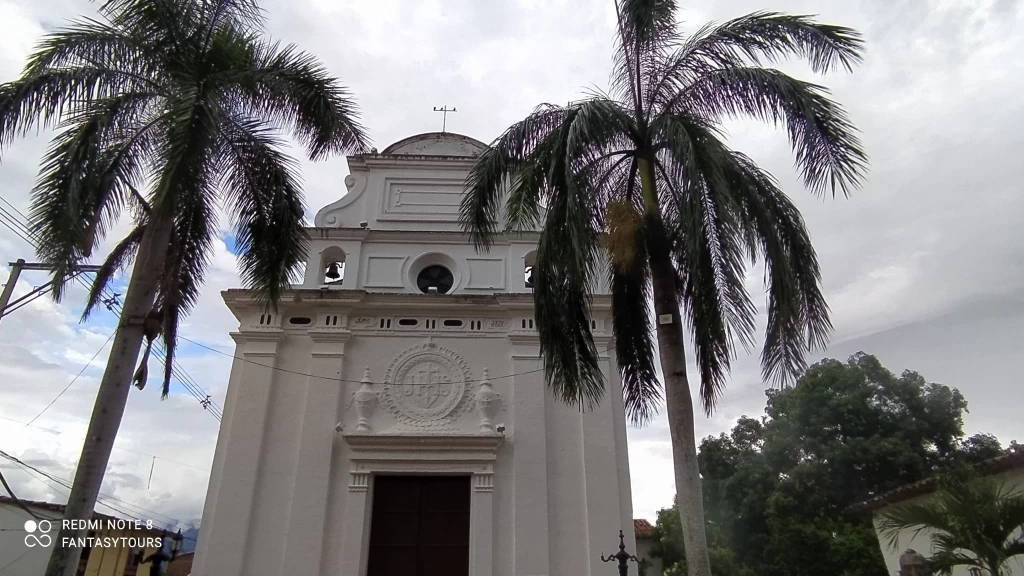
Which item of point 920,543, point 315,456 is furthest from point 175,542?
point 920,543

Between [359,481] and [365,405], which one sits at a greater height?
[365,405]

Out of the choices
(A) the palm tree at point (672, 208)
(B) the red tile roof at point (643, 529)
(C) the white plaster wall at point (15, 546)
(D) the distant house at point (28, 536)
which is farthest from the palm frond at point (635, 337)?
(B) the red tile roof at point (643, 529)

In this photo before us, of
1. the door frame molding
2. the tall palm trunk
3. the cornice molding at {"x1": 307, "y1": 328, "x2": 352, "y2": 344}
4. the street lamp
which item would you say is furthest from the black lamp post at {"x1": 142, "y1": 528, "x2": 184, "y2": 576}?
the tall palm trunk

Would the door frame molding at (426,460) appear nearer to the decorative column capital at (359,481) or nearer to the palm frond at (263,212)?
the decorative column capital at (359,481)

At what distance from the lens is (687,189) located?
7.50 meters

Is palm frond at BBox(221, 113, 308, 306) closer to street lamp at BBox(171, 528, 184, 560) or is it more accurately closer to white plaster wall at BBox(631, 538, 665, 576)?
street lamp at BBox(171, 528, 184, 560)

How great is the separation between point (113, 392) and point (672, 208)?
21.9ft

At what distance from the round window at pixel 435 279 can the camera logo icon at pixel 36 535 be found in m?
7.48

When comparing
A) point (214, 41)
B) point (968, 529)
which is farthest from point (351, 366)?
point (968, 529)

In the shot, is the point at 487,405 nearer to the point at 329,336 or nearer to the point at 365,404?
the point at 365,404

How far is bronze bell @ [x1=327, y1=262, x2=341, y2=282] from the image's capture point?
1421cm

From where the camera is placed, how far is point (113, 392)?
701cm

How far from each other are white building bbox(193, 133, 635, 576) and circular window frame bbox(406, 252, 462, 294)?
31mm

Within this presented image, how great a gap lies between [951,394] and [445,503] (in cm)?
1683
